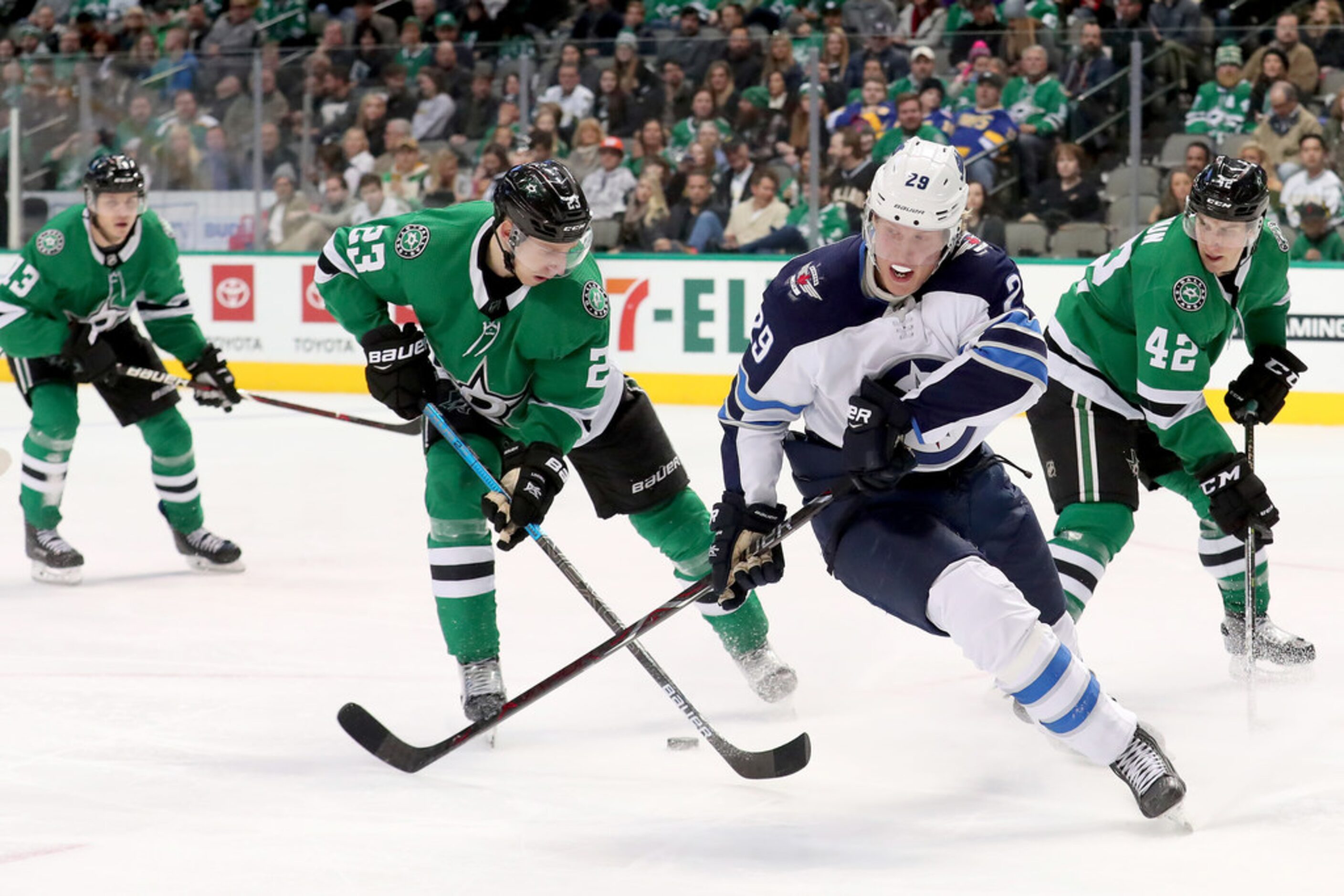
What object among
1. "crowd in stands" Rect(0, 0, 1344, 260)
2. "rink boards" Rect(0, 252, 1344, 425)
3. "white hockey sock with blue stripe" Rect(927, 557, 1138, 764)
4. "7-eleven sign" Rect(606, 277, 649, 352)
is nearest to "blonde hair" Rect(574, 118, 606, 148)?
"crowd in stands" Rect(0, 0, 1344, 260)

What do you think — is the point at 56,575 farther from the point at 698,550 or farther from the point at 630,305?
the point at 630,305

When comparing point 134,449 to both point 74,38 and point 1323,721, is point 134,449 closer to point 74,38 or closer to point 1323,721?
point 1323,721

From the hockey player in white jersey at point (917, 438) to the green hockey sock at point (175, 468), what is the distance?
2392 mm

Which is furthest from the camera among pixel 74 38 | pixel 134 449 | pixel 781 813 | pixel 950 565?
pixel 74 38

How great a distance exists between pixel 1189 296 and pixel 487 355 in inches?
49.5

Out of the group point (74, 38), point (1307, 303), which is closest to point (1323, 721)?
point (1307, 303)

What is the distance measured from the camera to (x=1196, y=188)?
2953mm

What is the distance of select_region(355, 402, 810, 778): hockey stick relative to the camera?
2.67m

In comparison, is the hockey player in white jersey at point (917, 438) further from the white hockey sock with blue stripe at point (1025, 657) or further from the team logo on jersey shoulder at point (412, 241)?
the team logo on jersey shoulder at point (412, 241)

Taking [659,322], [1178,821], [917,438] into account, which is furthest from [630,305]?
[1178,821]

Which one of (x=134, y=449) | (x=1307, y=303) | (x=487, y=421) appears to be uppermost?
(x=487, y=421)

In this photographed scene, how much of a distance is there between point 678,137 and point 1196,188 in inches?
223

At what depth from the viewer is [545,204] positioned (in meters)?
2.76

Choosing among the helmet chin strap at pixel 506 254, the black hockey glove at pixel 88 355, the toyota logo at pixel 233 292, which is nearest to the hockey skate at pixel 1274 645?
the helmet chin strap at pixel 506 254
